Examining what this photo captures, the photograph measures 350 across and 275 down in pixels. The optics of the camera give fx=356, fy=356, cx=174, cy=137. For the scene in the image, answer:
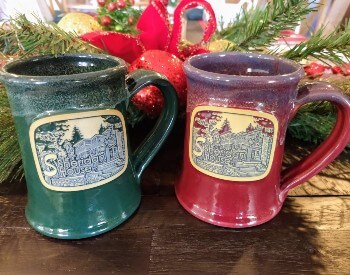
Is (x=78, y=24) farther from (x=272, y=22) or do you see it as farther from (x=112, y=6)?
(x=272, y=22)

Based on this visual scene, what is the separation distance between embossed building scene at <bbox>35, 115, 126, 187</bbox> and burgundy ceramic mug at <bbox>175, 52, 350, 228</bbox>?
3.6 inches

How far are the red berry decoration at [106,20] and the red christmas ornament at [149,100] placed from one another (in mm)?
243

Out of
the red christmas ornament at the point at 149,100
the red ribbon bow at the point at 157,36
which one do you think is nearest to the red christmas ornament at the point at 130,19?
the red ribbon bow at the point at 157,36

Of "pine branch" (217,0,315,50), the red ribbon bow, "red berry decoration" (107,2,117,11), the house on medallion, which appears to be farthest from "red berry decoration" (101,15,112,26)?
the house on medallion

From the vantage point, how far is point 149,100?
0.47 metres

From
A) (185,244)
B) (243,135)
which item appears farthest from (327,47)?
(185,244)

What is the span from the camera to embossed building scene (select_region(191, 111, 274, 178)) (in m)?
0.36

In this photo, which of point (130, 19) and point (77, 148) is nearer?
point (77, 148)

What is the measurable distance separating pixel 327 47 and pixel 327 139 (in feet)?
0.47

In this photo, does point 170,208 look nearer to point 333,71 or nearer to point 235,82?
point 235,82

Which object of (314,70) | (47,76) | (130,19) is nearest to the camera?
(47,76)

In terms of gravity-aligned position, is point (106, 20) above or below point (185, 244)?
above

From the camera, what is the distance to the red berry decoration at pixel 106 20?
65 centimetres

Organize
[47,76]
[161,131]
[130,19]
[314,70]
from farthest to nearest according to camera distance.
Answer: [130,19] → [314,70] → [161,131] → [47,76]
